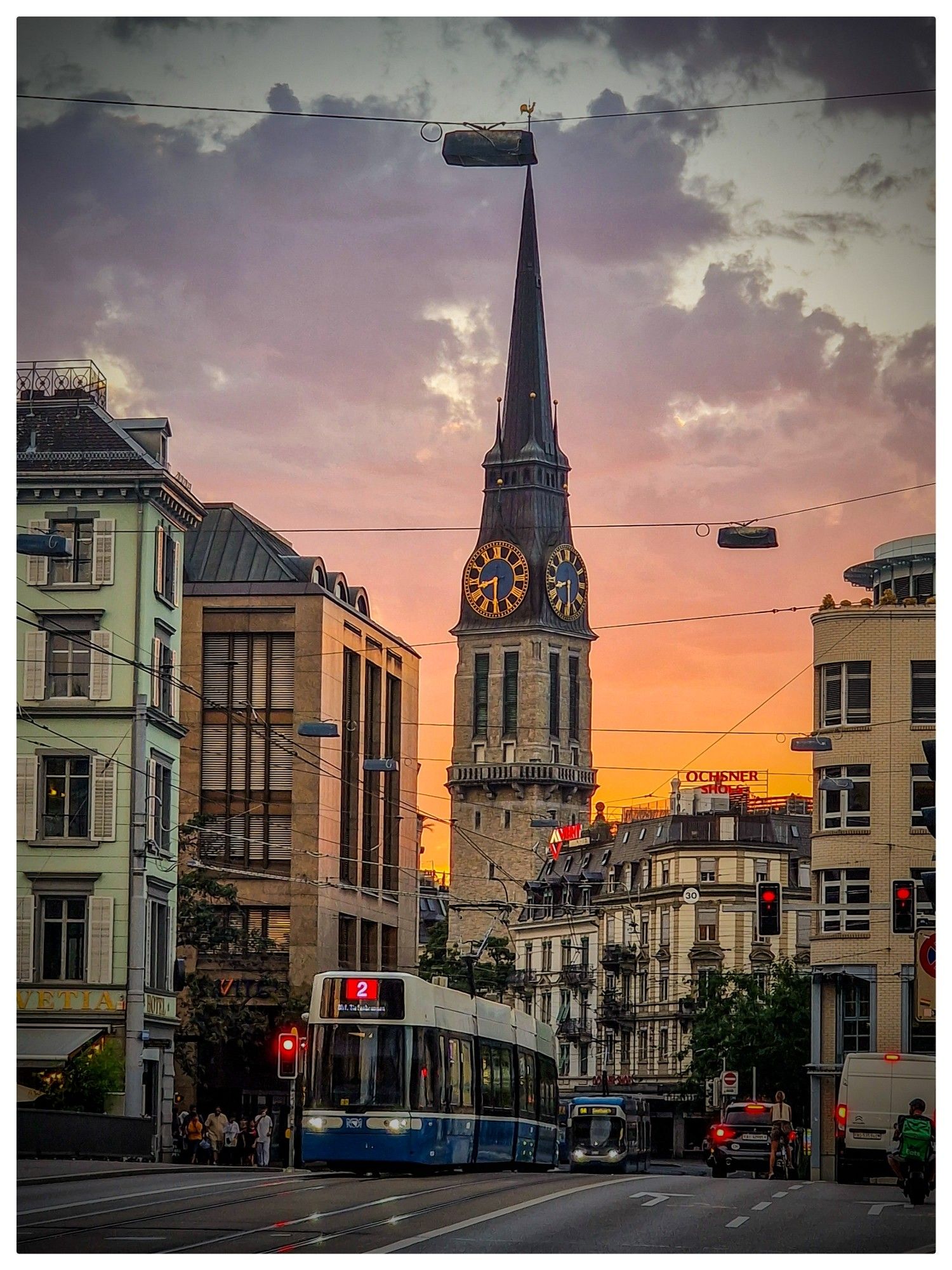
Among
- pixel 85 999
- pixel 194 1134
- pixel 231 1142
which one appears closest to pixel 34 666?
pixel 85 999

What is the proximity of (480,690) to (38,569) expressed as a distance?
127551 mm

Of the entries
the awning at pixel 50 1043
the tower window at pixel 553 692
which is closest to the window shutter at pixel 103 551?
the awning at pixel 50 1043

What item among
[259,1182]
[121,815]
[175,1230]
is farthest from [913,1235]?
[121,815]

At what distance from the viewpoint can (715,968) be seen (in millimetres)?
107812

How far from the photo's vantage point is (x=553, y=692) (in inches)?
7126

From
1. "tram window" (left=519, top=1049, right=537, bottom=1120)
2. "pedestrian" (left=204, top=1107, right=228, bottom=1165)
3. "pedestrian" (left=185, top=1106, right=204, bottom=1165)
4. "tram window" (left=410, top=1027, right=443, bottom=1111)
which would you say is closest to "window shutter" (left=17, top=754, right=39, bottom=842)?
"pedestrian" (left=185, top=1106, right=204, bottom=1165)

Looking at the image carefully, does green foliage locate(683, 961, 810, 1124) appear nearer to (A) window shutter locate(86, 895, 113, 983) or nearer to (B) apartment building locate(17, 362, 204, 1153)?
(B) apartment building locate(17, 362, 204, 1153)

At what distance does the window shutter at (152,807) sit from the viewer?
181 feet

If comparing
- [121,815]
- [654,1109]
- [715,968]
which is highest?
[121,815]

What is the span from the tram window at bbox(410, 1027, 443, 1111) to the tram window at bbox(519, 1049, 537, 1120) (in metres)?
8.43

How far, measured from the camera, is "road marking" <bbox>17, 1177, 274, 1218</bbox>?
79.2 ft

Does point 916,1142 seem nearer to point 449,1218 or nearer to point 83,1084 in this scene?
point 449,1218

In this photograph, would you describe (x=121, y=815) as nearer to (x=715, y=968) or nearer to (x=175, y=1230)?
(x=175, y=1230)
